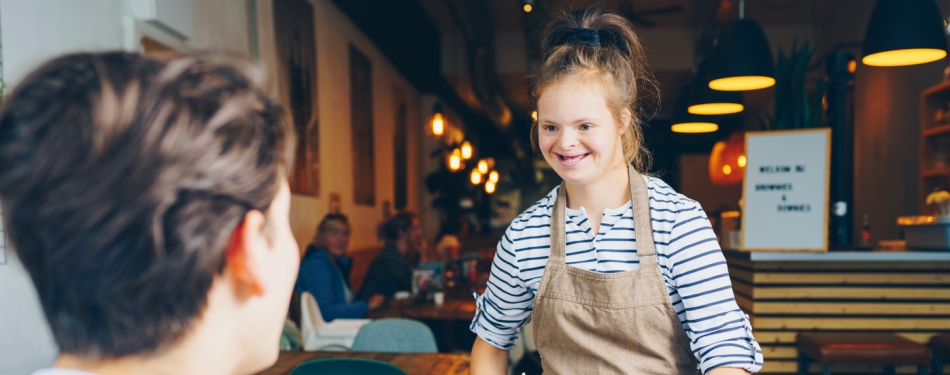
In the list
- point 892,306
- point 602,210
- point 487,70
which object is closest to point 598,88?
point 602,210

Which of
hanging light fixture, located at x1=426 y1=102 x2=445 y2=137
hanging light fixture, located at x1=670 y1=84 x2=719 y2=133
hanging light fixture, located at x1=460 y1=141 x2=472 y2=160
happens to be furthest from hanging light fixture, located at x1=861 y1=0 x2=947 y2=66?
hanging light fixture, located at x1=460 y1=141 x2=472 y2=160

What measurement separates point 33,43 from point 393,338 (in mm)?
1826

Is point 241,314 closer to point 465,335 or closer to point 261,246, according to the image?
point 261,246

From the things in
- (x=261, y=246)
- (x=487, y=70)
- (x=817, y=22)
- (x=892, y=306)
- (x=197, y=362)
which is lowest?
(x=892, y=306)

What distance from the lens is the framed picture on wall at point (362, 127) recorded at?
717 cm

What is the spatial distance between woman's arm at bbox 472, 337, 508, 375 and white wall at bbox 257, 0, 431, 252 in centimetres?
358

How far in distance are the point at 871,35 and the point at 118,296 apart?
3.92 metres

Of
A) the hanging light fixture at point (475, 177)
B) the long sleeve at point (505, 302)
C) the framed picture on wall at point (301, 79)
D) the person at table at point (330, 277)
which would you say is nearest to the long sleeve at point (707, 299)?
the long sleeve at point (505, 302)

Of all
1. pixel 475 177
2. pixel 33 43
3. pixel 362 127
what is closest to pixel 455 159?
pixel 362 127

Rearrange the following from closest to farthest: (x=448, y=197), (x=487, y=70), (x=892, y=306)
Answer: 1. (x=892, y=306)
2. (x=487, y=70)
3. (x=448, y=197)

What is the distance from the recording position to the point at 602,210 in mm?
1399

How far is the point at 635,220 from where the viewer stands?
1.31 metres

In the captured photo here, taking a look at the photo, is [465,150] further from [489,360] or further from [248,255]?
[248,255]

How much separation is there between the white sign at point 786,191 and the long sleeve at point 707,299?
106 inches
